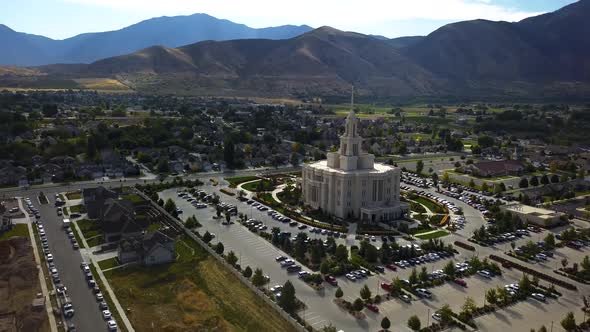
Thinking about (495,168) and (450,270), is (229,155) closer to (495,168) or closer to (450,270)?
(495,168)

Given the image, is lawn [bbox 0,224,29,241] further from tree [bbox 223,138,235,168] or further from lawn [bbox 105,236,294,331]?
tree [bbox 223,138,235,168]

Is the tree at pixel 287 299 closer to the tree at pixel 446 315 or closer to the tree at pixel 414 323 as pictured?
the tree at pixel 414 323

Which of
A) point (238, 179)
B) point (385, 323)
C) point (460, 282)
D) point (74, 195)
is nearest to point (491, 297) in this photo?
point (460, 282)

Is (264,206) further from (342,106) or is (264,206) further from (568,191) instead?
(342,106)

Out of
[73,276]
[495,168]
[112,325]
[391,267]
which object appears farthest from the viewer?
[495,168]

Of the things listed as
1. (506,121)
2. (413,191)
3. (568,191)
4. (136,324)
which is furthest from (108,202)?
(506,121)

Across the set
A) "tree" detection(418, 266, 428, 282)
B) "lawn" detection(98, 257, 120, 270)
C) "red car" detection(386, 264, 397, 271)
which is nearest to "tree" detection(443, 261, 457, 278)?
"tree" detection(418, 266, 428, 282)
